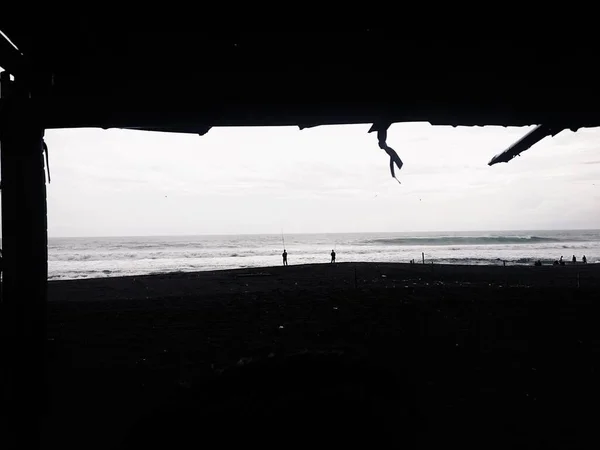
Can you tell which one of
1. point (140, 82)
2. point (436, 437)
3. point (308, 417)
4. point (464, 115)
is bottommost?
point (436, 437)

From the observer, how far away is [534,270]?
2364 centimetres

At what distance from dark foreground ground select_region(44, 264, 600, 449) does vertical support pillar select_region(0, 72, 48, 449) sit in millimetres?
687

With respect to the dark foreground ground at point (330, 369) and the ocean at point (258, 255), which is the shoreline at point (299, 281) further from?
the ocean at point (258, 255)

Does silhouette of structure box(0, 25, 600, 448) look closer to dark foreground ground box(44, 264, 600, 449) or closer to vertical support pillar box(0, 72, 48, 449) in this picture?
vertical support pillar box(0, 72, 48, 449)

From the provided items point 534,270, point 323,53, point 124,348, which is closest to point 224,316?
point 124,348

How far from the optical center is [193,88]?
2.87 m

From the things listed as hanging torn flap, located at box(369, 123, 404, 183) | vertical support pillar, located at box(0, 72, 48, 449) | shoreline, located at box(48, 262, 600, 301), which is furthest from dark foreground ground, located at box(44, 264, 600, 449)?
shoreline, located at box(48, 262, 600, 301)

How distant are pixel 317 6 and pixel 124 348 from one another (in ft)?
23.2

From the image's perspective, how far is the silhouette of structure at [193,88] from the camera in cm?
247

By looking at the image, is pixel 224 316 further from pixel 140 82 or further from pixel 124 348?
pixel 140 82

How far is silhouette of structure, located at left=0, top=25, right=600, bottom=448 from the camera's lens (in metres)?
2.47

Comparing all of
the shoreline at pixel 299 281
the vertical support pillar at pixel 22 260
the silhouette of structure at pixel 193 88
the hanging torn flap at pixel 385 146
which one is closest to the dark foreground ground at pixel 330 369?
the vertical support pillar at pixel 22 260

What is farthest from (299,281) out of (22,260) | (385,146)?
(22,260)

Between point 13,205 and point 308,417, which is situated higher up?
point 13,205
